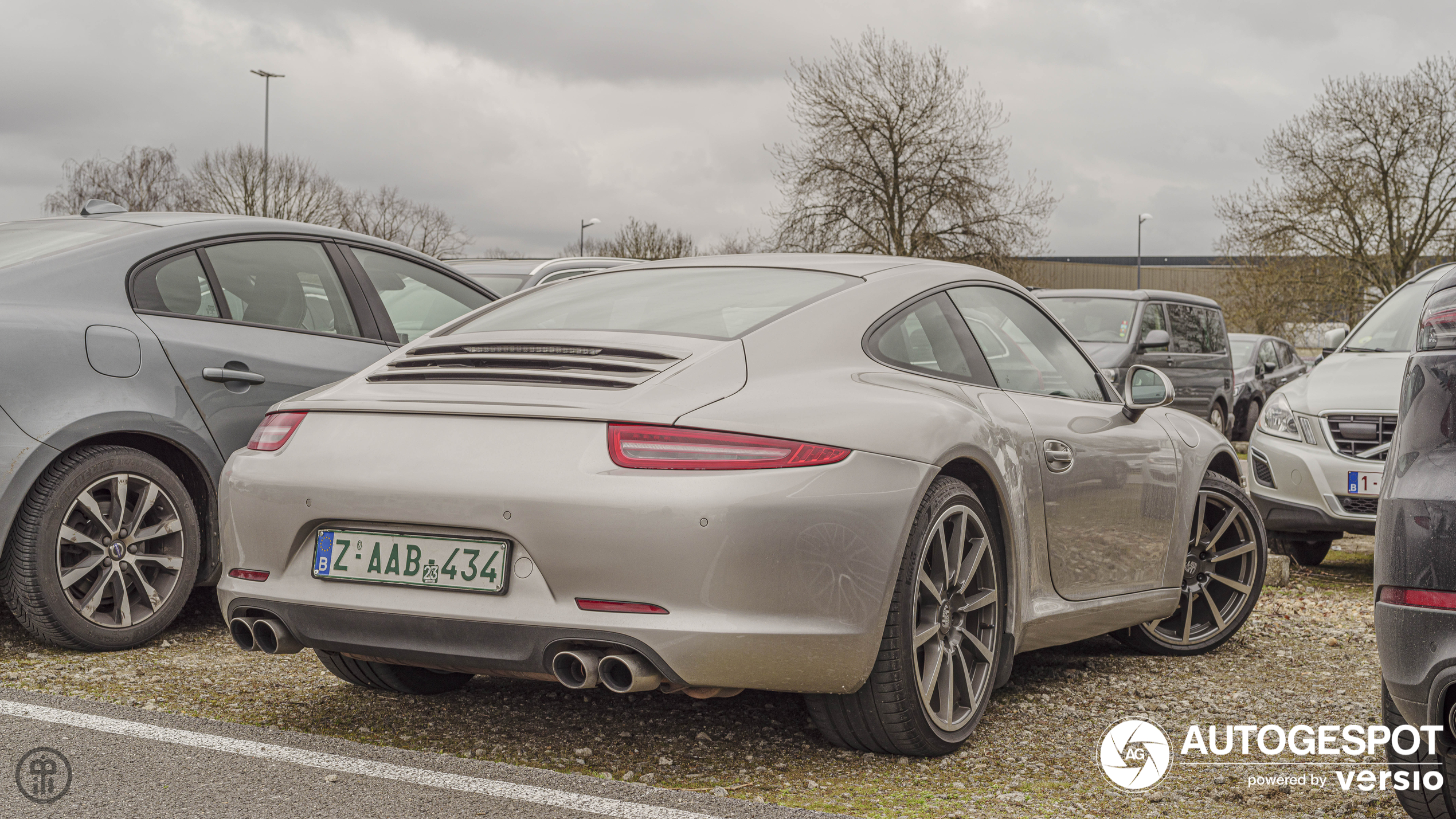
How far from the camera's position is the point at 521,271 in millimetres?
10023

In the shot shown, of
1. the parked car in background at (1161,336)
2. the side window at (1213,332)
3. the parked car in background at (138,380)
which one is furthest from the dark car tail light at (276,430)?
the side window at (1213,332)

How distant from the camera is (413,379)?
11.3ft

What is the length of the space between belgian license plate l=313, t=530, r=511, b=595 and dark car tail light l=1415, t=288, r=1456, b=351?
2041 mm

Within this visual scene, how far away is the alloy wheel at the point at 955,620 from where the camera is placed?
11.1ft

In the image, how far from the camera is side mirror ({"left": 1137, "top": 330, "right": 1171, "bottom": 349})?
1253 centimetres

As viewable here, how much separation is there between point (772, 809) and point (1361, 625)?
11.9 feet

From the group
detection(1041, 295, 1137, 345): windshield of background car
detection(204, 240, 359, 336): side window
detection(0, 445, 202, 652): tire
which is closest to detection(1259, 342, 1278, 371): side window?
detection(1041, 295, 1137, 345): windshield of background car

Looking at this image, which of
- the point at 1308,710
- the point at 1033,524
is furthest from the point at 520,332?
the point at 1308,710

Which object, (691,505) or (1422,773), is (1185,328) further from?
(691,505)

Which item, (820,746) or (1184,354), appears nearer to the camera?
(820,746)

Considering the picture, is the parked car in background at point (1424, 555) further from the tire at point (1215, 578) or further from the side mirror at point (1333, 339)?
the side mirror at point (1333, 339)

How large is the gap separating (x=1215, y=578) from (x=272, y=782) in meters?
3.59

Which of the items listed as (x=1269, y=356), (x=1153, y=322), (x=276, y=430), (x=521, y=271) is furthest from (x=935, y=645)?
(x=1269, y=356)

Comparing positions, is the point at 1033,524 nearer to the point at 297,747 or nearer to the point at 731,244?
the point at 297,747
